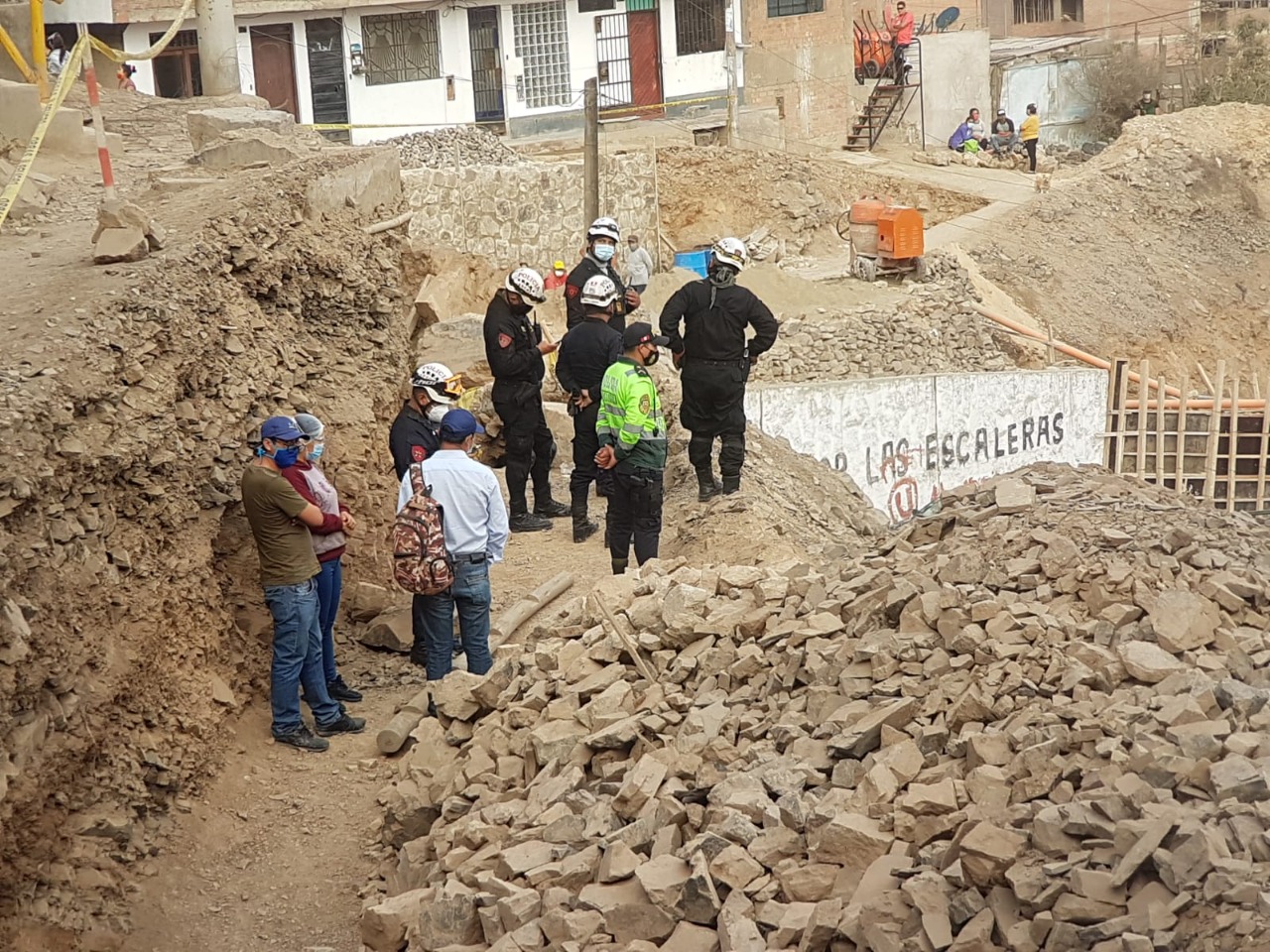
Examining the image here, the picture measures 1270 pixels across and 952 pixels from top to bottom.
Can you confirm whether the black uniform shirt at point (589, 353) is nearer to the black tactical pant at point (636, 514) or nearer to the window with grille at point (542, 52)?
the black tactical pant at point (636, 514)

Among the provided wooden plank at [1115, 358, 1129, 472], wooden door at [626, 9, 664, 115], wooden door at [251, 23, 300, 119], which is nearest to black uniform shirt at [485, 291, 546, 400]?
wooden plank at [1115, 358, 1129, 472]

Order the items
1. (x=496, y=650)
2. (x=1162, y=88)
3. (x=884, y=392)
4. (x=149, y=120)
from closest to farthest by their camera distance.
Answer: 1. (x=496, y=650)
2. (x=149, y=120)
3. (x=884, y=392)
4. (x=1162, y=88)

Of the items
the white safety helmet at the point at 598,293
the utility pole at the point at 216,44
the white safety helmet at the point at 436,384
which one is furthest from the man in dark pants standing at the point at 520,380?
the utility pole at the point at 216,44

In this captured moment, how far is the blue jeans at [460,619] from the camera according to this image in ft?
25.7

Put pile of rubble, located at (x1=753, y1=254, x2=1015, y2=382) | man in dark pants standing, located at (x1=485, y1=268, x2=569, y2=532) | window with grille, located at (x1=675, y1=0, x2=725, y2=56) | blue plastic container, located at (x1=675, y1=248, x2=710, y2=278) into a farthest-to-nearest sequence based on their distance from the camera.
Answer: window with grille, located at (x1=675, y1=0, x2=725, y2=56) → blue plastic container, located at (x1=675, y1=248, x2=710, y2=278) → pile of rubble, located at (x1=753, y1=254, x2=1015, y2=382) → man in dark pants standing, located at (x1=485, y1=268, x2=569, y2=532)

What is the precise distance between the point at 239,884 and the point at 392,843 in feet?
2.36

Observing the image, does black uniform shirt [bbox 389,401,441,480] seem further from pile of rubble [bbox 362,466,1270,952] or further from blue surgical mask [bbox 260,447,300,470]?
pile of rubble [bbox 362,466,1270,952]

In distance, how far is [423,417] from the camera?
881 centimetres

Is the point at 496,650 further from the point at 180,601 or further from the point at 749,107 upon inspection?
the point at 749,107

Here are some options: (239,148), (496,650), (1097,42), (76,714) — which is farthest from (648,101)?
(76,714)

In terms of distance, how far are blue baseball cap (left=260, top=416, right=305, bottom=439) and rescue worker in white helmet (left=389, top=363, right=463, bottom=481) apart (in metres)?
1.27

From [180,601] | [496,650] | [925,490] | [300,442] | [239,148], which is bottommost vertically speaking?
[925,490]

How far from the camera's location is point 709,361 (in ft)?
36.3

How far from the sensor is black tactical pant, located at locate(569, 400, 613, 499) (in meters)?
11.0
